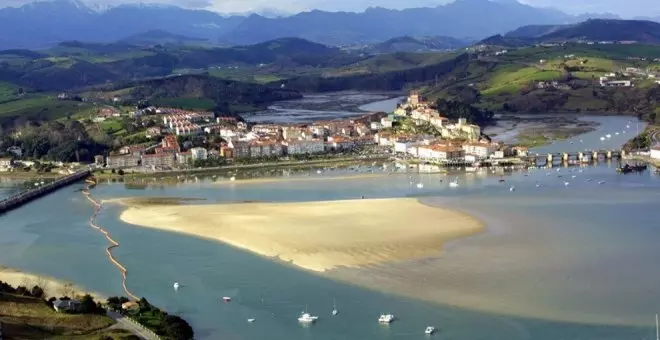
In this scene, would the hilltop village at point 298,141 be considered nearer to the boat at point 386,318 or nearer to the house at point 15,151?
the house at point 15,151

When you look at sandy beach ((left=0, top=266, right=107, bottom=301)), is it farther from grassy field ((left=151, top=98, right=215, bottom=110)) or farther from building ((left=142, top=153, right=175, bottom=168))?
grassy field ((left=151, top=98, right=215, bottom=110))

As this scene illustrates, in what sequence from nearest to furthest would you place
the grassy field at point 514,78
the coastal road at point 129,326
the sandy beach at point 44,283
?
the coastal road at point 129,326 → the sandy beach at point 44,283 → the grassy field at point 514,78

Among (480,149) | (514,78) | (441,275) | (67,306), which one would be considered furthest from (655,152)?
(514,78)

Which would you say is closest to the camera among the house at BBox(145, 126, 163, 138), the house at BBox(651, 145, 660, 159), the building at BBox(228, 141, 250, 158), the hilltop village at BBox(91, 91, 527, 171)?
the house at BBox(651, 145, 660, 159)

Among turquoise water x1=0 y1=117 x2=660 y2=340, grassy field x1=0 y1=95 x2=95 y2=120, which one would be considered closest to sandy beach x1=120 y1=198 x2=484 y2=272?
turquoise water x1=0 y1=117 x2=660 y2=340

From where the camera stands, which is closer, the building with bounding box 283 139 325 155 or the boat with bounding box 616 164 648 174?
the boat with bounding box 616 164 648 174

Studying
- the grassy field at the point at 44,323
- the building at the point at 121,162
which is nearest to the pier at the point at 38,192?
the building at the point at 121,162
